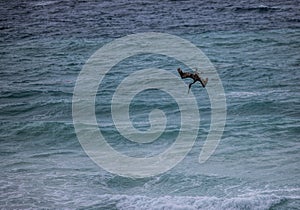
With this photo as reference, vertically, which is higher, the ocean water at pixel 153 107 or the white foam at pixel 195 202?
the ocean water at pixel 153 107

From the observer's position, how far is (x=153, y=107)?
24.2 metres

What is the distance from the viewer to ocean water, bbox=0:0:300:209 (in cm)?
1662

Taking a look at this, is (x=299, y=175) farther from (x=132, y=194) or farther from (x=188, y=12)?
(x=188, y=12)

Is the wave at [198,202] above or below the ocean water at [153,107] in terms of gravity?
below

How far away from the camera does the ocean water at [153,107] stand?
16.6 metres

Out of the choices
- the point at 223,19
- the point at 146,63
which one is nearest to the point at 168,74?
the point at 146,63

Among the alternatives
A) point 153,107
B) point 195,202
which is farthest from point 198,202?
point 153,107

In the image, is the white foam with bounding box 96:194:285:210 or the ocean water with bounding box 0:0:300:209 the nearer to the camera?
the white foam with bounding box 96:194:285:210

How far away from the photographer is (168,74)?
28.6 m

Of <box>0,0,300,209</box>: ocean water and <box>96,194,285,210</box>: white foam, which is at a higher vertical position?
<box>0,0,300,209</box>: ocean water

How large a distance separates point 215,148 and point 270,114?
3.95 m

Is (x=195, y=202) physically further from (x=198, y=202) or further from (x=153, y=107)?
(x=153, y=107)

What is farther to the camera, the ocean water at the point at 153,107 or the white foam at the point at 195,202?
the ocean water at the point at 153,107

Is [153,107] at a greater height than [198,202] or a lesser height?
greater
